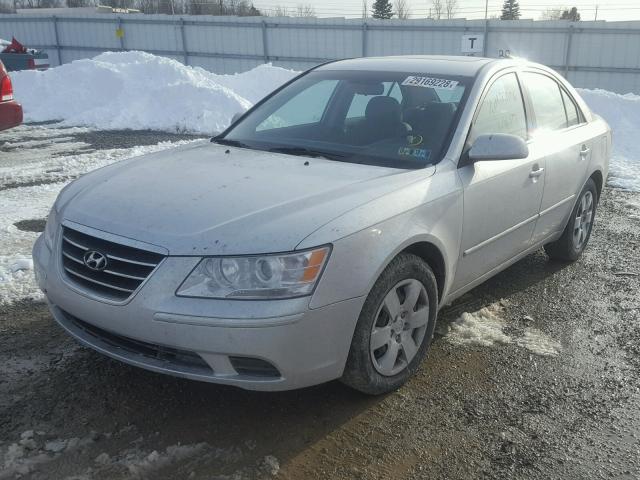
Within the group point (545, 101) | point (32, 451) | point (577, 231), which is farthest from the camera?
point (577, 231)

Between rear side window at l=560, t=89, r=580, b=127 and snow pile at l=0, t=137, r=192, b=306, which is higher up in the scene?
rear side window at l=560, t=89, r=580, b=127

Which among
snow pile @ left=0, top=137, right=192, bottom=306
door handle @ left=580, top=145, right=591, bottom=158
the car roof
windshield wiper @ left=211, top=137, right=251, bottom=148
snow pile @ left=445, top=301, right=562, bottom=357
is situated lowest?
snow pile @ left=445, top=301, right=562, bottom=357

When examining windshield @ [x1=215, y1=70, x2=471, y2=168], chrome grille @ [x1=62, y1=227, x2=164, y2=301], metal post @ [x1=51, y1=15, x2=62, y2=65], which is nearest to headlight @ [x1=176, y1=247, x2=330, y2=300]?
chrome grille @ [x1=62, y1=227, x2=164, y2=301]

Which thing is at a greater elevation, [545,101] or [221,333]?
[545,101]

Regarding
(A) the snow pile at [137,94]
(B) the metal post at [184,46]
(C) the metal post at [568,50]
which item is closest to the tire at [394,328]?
(A) the snow pile at [137,94]

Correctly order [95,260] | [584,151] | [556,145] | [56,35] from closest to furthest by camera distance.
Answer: [95,260] → [556,145] → [584,151] → [56,35]

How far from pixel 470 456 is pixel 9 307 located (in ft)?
9.92

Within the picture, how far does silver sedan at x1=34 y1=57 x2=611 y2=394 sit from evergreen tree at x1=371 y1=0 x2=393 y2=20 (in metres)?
53.1

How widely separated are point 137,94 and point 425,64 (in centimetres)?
1024

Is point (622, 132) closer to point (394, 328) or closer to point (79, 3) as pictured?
point (394, 328)

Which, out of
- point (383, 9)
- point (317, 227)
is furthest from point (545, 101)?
point (383, 9)

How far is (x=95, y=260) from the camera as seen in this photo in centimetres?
286

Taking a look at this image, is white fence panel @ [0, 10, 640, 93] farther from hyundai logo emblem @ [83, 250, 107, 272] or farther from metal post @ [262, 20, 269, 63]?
hyundai logo emblem @ [83, 250, 107, 272]

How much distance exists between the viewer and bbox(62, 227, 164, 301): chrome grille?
107 inches
